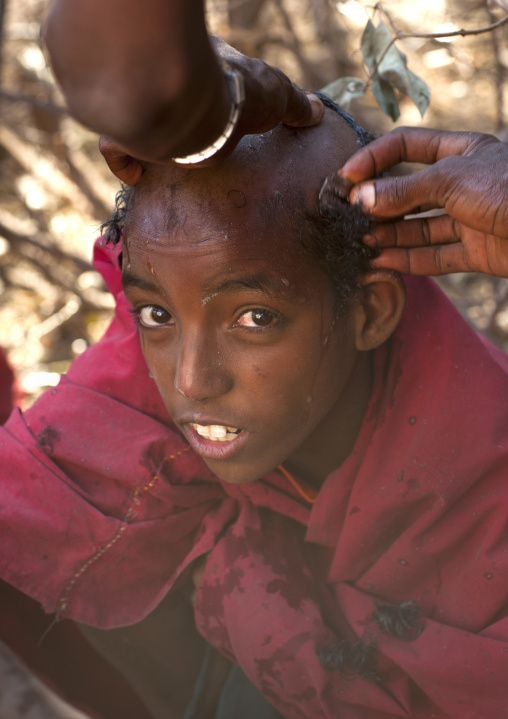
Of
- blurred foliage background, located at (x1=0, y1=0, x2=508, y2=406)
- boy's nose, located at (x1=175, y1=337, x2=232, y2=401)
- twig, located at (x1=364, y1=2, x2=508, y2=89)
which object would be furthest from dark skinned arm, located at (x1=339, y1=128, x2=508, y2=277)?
blurred foliage background, located at (x1=0, y1=0, x2=508, y2=406)

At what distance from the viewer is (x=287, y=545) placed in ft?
5.17

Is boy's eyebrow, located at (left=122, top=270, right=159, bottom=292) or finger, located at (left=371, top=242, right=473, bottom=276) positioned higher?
boy's eyebrow, located at (left=122, top=270, right=159, bottom=292)

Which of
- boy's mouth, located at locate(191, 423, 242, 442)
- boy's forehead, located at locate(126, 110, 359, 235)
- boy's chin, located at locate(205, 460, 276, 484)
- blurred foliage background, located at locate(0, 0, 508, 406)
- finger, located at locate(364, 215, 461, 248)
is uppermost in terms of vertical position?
boy's forehead, located at locate(126, 110, 359, 235)

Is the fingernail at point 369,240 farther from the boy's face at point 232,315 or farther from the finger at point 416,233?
the boy's face at point 232,315

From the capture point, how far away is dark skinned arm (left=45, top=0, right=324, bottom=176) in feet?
2.39

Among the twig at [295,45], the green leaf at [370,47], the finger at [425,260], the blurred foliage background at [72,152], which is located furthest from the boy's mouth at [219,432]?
the twig at [295,45]

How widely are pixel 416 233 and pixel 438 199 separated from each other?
5.6 inches

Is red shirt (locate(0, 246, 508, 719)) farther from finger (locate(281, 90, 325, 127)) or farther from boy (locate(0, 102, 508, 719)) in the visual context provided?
finger (locate(281, 90, 325, 127))

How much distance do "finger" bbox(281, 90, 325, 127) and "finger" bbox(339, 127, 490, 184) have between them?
0.11 m

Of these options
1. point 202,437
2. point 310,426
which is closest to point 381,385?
point 310,426

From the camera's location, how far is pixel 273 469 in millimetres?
1479

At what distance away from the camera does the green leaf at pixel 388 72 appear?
1727 millimetres

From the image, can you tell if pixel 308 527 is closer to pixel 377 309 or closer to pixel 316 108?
pixel 377 309

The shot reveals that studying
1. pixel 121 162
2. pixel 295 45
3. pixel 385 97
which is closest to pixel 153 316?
pixel 121 162
